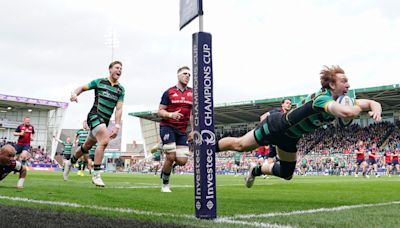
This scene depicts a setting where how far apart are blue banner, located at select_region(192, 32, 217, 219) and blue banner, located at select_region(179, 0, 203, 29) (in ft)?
0.73

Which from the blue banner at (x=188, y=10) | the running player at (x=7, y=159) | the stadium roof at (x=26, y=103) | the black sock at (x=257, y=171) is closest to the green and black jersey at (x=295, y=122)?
the black sock at (x=257, y=171)

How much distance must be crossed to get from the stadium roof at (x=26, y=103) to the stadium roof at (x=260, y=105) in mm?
15448

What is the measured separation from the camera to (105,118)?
28.3 feet

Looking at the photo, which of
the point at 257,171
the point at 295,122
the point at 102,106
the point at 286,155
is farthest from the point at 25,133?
the point at 295,122

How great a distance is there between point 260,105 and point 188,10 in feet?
149

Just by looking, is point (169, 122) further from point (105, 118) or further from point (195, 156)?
point (195, 156)

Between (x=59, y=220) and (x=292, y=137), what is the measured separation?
2.95 m

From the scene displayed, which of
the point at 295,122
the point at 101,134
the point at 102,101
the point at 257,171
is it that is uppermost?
the point at 102,101

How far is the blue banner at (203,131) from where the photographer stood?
13.1 feet

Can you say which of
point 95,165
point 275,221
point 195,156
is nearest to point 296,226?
point 275,221

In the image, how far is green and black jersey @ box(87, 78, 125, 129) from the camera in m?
8.49

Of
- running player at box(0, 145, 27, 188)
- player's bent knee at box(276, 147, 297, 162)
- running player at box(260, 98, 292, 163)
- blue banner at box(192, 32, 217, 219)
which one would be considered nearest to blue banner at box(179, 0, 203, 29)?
blue banner at box(192, 32, 217, 219)

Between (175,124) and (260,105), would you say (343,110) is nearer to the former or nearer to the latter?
(175,124)

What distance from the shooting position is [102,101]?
8617 mm
